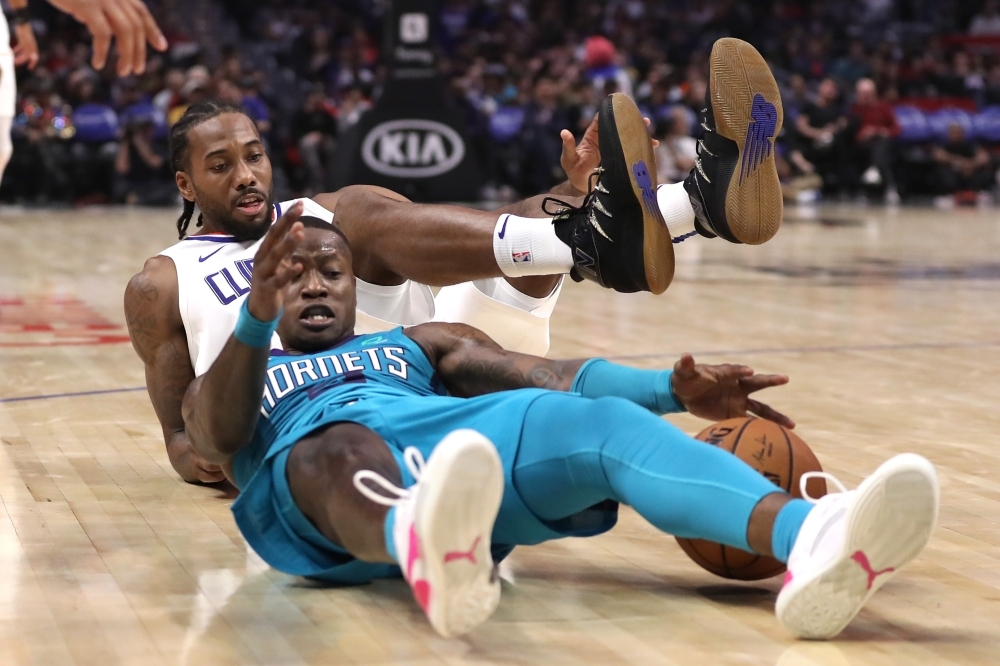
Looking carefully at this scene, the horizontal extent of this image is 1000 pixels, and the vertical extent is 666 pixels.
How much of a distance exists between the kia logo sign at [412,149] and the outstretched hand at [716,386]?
10.8m

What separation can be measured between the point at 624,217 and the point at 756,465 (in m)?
0.78

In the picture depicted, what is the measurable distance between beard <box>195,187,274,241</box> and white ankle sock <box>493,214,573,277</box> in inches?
27.5

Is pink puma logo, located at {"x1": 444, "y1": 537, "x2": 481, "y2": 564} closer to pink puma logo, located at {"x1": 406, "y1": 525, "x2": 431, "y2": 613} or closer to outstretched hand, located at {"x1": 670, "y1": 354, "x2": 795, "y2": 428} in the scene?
pink puma logo, located at {"x1": 406, "y1": 525, "x2": 431, "y2": 613}

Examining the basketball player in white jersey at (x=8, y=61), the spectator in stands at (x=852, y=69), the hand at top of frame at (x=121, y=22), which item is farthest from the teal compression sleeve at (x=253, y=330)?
A: the spectator in stands at (x=852, y=69)

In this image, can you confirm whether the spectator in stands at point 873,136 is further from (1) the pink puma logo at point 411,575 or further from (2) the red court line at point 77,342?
(1) the pink puma logo at point 411,575

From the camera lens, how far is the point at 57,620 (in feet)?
8.92

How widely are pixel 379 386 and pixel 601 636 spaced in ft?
2.62

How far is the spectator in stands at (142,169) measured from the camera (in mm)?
15109

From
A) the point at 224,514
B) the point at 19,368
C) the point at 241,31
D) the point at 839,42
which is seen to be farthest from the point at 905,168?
the point at 224,514

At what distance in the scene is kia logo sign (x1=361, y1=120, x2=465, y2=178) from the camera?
535 inches

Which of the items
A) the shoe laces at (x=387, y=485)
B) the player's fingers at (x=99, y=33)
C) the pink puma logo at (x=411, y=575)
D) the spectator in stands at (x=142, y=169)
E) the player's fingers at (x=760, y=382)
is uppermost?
the player's fingers at (x=99, y=33)

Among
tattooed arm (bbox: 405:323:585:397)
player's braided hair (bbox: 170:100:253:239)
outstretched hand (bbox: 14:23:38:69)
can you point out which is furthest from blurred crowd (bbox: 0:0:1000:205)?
tattooed arm (bbox: 405:323:585:397)

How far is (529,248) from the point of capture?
366cm

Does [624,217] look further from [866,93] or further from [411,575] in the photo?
[866,93]
